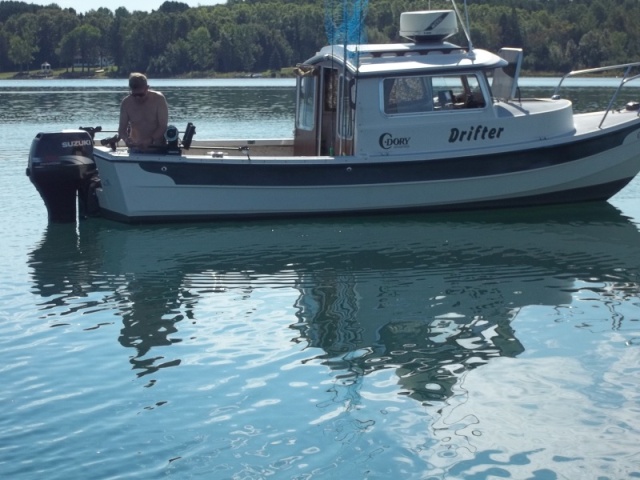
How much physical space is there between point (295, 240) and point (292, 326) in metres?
4.16

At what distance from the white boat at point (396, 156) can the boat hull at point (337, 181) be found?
0.6 inches

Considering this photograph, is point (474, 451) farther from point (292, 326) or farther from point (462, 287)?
point (462, 287)

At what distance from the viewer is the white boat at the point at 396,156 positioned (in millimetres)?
14688

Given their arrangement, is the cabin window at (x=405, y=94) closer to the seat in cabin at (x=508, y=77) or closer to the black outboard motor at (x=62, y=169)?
the seat in cabin at (x=508, y=77)

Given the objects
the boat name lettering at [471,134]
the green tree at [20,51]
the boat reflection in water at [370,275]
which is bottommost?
the green tree at [20,51]

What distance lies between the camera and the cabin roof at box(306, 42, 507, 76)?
1480 centimetres

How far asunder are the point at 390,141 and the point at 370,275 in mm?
3046

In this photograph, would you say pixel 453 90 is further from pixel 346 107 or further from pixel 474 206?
pixel 474 206

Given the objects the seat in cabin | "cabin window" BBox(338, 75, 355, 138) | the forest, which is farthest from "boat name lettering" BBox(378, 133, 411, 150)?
the forest

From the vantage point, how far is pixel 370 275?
12328 millimetres

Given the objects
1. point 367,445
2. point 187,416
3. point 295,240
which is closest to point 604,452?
point 367,445

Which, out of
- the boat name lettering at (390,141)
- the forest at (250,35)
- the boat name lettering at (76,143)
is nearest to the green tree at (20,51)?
the forest at (250,35)

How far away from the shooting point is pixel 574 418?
25.1ft

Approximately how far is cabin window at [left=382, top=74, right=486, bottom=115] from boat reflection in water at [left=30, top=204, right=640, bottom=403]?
1.59 metres
